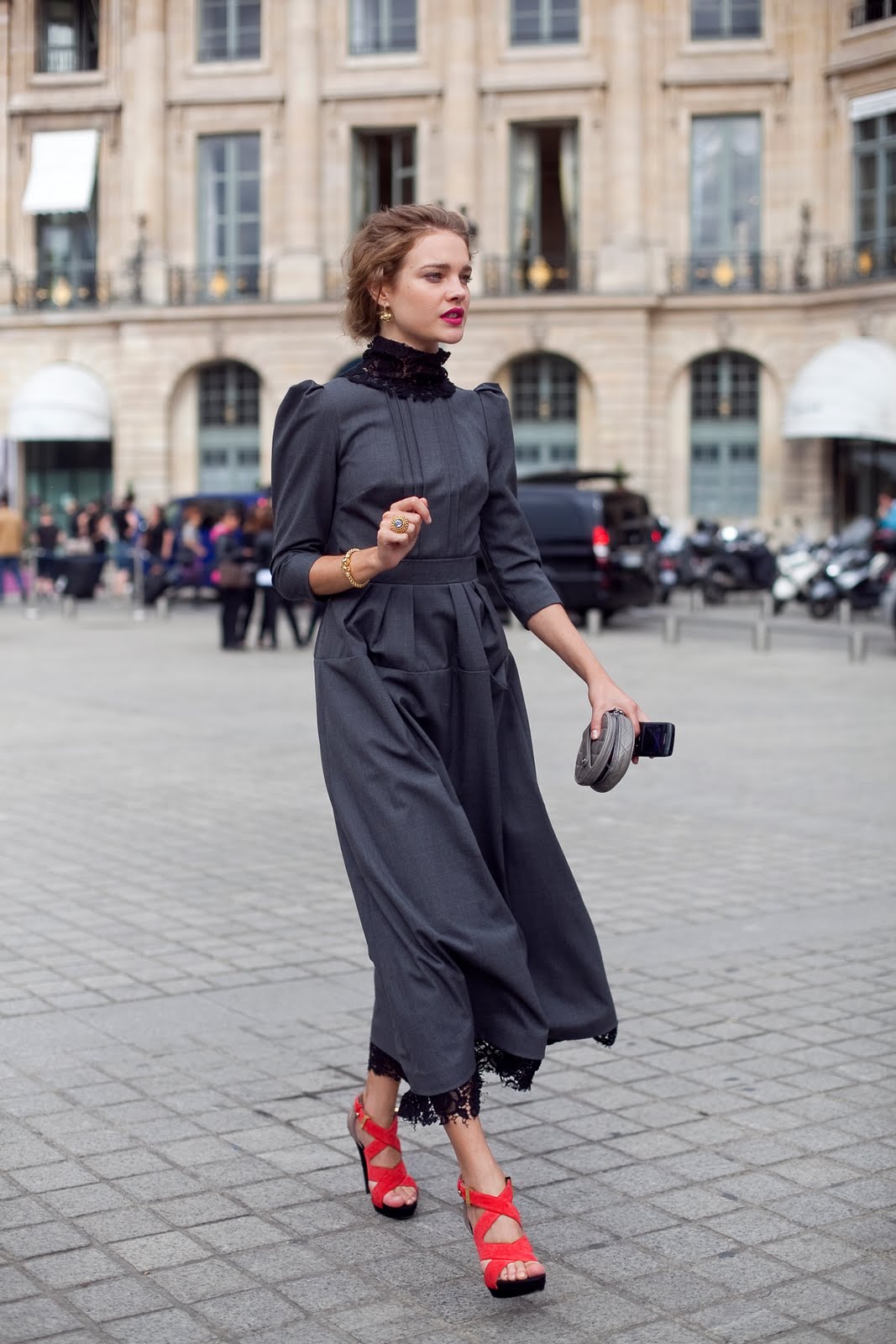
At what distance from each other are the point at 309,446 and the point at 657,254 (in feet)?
117

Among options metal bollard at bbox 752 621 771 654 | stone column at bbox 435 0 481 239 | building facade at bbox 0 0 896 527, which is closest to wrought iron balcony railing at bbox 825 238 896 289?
building facade at bbox 0 0 896 527

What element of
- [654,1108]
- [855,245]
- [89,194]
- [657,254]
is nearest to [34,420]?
[89,194]

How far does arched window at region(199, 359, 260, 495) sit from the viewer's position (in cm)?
4028

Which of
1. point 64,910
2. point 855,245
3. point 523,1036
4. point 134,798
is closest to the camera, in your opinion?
point 523,1036

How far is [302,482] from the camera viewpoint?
3734mm

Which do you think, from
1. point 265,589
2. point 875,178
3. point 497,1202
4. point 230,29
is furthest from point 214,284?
point 497,1202

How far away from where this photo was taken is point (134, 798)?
9570mm

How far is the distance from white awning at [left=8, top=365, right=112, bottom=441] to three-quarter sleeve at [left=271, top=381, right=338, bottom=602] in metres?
37.0

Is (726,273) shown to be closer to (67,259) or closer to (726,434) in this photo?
(726,434)

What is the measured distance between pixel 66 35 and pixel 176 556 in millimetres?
18058

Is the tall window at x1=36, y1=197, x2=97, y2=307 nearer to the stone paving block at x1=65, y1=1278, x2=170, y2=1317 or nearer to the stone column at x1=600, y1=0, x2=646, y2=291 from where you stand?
the stone column at x1=600, y1=0, x2=646, y2=291

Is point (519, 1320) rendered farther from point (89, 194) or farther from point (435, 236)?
point (89, 194)

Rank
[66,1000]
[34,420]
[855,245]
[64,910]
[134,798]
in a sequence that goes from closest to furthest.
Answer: [66,1000]
[64,910]
[134,798]
[855,245]
[34,420]

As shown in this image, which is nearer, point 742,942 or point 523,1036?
point 523,1036
